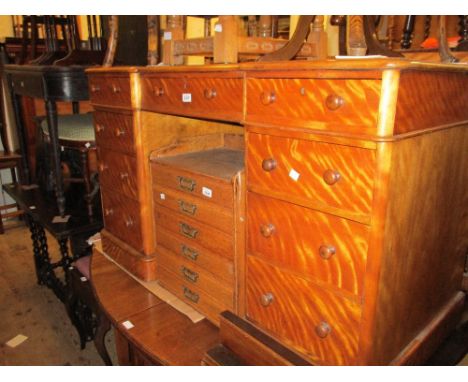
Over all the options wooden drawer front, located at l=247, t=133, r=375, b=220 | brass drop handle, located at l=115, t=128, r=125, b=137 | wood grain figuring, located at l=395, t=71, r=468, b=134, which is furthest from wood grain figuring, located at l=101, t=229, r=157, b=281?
wood grain figuring, located at l=395, t=71, r=468, b=134

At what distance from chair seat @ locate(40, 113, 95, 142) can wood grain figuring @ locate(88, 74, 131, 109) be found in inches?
36.2

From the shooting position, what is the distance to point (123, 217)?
1.73 m

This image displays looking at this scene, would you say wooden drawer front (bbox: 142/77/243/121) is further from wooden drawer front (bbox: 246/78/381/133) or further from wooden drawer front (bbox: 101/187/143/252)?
wooden drawer front (bbox: 101/187/143/252)

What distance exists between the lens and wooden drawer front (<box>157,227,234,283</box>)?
1.26 m

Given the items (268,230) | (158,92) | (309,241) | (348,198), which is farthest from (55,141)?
(348,198)

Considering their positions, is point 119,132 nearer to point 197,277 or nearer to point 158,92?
point 158,92

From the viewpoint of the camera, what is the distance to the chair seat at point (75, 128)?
257 centimetres

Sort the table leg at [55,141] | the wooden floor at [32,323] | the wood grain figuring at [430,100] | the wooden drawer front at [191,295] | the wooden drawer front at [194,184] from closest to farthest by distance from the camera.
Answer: the wood grain figuring at [430,100] → the wooden drawer front at [194,184] → the wooden drawer front at [191,295] → the wooden floor at [32,323] → the table leg at [55,141]

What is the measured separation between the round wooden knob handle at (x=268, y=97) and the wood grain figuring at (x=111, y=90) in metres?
0.72

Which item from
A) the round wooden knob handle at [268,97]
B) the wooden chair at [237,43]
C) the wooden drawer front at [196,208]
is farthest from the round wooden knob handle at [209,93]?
the wooden drawer front at [196,208]

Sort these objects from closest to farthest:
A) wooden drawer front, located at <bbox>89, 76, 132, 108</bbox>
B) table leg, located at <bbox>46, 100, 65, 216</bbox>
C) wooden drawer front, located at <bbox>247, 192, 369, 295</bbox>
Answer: wooden drawer front, located at <bbox>247, 192, 369, 295</bbox> < wooden drawer front, located at <bbox>89, 76, 132, 108</bbox> < table leg, located at <bbox>46, 100, 65, 216</bbox>

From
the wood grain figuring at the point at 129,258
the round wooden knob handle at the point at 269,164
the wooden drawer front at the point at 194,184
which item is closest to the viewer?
the round wooden knob handle at the point at 269,164

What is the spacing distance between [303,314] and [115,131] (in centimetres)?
109

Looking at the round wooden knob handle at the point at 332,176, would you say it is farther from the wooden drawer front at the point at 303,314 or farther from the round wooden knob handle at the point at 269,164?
the wooden drawer front at the point at 303,314
